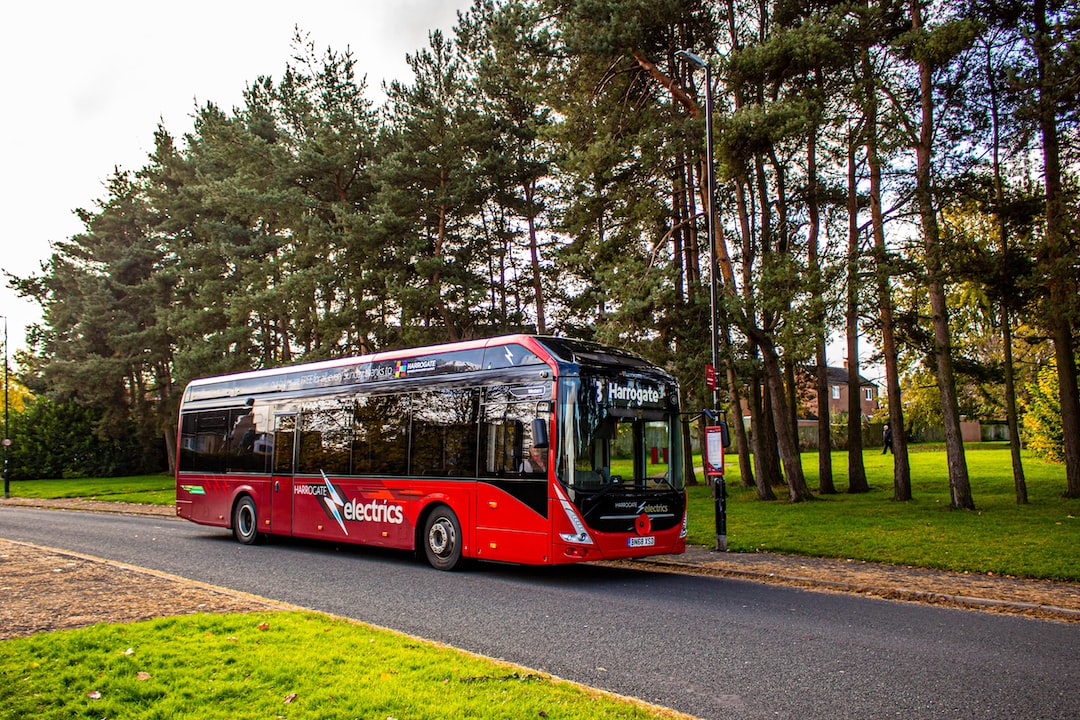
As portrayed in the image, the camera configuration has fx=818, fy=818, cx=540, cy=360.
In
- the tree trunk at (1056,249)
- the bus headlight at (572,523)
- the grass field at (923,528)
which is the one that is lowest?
the grass field at (923,528)

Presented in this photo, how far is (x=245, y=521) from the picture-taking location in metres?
16.7

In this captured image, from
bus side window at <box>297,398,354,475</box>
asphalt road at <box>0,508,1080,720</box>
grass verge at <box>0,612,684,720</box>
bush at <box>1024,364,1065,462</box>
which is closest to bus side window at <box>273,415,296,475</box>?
bus side window at <box>297,398,354,475</box>

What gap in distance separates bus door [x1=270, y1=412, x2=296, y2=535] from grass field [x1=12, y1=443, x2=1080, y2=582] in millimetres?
7802

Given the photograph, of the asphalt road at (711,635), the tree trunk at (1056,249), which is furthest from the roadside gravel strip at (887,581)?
the tree trunk at (1056,249)

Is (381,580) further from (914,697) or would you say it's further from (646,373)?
(914,697)

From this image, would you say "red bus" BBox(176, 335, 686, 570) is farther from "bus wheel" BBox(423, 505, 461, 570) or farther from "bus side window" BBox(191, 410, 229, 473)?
"bus side window" BBox(191, 410, 229, 473)

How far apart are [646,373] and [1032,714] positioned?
7320 mm

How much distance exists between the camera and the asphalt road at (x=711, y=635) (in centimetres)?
595

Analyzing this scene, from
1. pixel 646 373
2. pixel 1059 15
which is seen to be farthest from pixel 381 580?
pixel 1059 15

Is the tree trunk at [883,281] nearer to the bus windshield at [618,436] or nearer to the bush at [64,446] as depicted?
the bus windshield at [618,436]

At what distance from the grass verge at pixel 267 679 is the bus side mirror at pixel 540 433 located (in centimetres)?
401

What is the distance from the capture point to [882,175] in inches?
880

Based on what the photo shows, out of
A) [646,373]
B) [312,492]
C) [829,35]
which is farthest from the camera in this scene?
[829,35]

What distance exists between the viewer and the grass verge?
5203 mm
